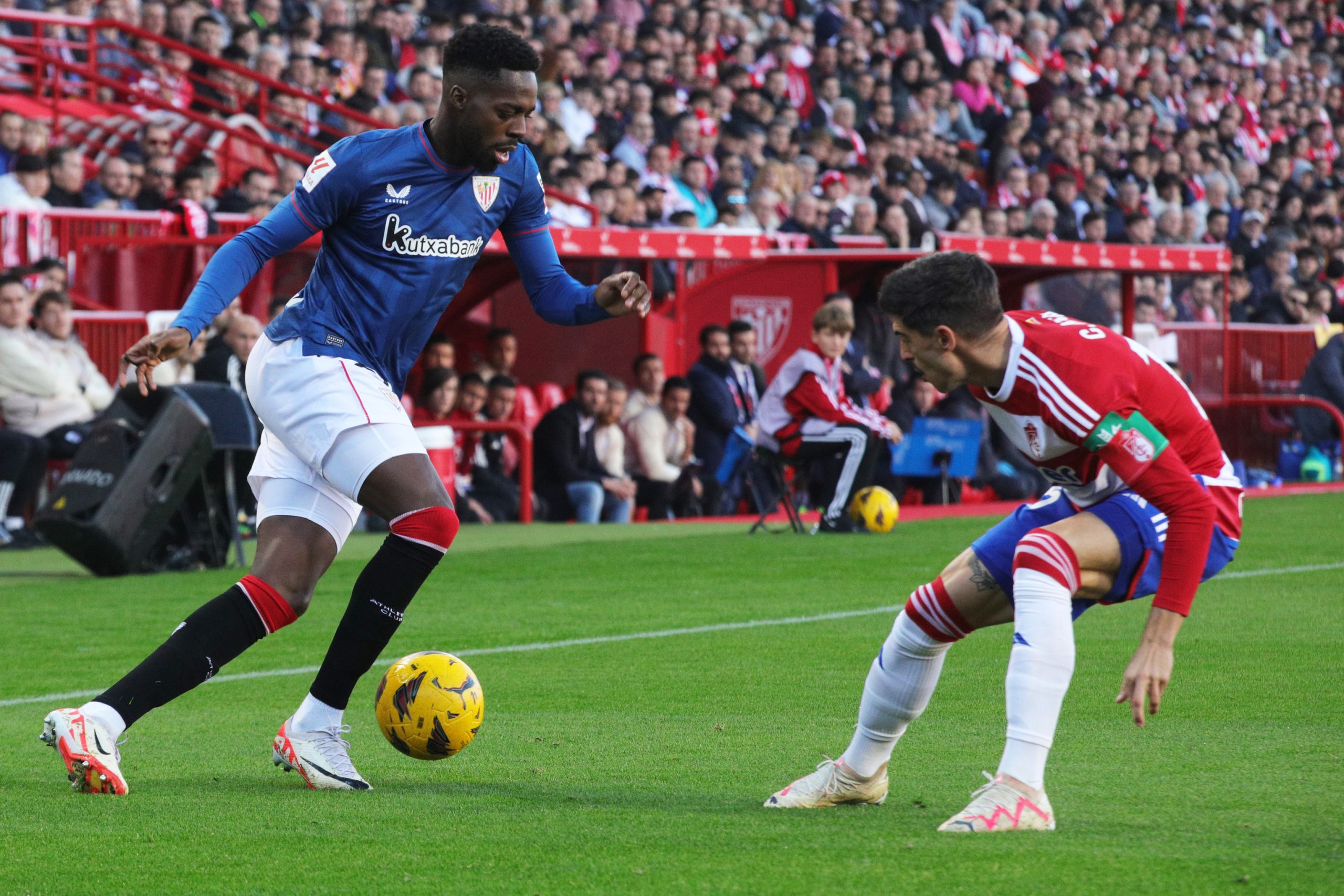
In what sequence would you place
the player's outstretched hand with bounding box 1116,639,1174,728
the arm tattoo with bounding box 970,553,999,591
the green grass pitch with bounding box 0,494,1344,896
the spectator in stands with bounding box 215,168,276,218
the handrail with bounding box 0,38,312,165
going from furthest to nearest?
the handrail with bounding box 0,38,312,165 → the spectator in stands with bounding box 215,168,276,218 → the arm tattoo with bounding box 970,553,999,591 → the player's outstretched hand with bounding box 1116,639,1174,728 → the green grass pitch with bounding box 0,494,1344,896

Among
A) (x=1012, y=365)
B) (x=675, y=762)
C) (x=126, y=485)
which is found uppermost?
(x=1012, y=365)

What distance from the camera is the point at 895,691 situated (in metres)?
4.64

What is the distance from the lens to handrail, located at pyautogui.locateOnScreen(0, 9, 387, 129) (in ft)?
52.3

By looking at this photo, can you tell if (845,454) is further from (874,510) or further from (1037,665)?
(1037,665)

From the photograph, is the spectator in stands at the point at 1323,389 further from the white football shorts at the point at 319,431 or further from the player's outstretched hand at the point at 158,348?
the player's outstretched hand at the point at 158,348

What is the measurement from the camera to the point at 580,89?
1978 cm

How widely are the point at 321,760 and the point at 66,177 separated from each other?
10930 millimetres

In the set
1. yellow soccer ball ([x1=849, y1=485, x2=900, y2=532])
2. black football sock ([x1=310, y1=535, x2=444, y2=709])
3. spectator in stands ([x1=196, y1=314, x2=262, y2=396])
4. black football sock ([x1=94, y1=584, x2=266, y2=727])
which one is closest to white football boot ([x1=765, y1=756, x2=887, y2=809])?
black football sock ([x1=310, y1=535, x2=444, y2=709])

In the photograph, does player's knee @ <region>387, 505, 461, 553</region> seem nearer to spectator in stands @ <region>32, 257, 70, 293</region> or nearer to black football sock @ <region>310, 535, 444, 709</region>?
black football sock @ <region>310, 535, 444, 709</region>

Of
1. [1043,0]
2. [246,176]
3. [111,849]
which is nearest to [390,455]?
[111,849]

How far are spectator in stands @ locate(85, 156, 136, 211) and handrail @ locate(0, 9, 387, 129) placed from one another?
1.46 meters

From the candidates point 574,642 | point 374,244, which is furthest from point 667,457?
point 374,244

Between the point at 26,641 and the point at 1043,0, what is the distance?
80.5 feet

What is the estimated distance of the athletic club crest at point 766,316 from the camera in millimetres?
17422
